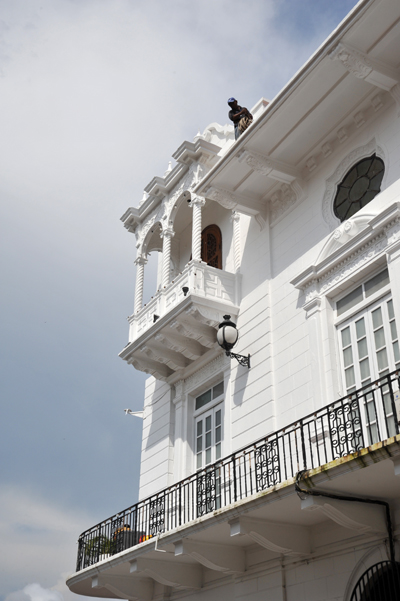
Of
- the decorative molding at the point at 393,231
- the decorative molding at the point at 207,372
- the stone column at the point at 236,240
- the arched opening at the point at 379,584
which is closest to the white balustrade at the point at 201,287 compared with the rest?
the stone column at the point at 236,240

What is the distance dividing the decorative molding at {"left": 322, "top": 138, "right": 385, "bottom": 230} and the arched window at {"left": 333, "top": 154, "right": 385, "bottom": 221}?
77 mm

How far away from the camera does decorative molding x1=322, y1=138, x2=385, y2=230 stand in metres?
11.4

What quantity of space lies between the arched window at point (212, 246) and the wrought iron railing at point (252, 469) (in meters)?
4.69

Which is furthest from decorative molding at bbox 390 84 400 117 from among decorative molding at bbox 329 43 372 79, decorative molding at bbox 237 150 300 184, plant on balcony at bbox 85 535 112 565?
plant on balcony at bbox 85 535 112 565

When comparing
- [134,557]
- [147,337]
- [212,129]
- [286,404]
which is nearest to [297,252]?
[286,404]

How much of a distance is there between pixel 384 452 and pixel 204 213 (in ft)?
31.6

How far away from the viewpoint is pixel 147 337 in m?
14.4

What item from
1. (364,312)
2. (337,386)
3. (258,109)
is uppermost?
(258,109)

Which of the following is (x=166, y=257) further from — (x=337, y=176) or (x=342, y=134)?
(x=342, y=134)

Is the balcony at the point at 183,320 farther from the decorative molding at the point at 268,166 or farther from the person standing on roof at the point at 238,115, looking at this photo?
the person standing on roof at the point at 238,115

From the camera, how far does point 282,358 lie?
11.7 m

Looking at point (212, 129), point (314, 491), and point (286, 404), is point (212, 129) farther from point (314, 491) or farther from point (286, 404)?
point (314, 491)

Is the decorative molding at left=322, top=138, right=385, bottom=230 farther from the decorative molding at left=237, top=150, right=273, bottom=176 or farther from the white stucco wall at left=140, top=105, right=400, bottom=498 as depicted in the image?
the decorative molding at left=237, top=150, right=273, bottom=176

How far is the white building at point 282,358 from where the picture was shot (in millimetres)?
9078
